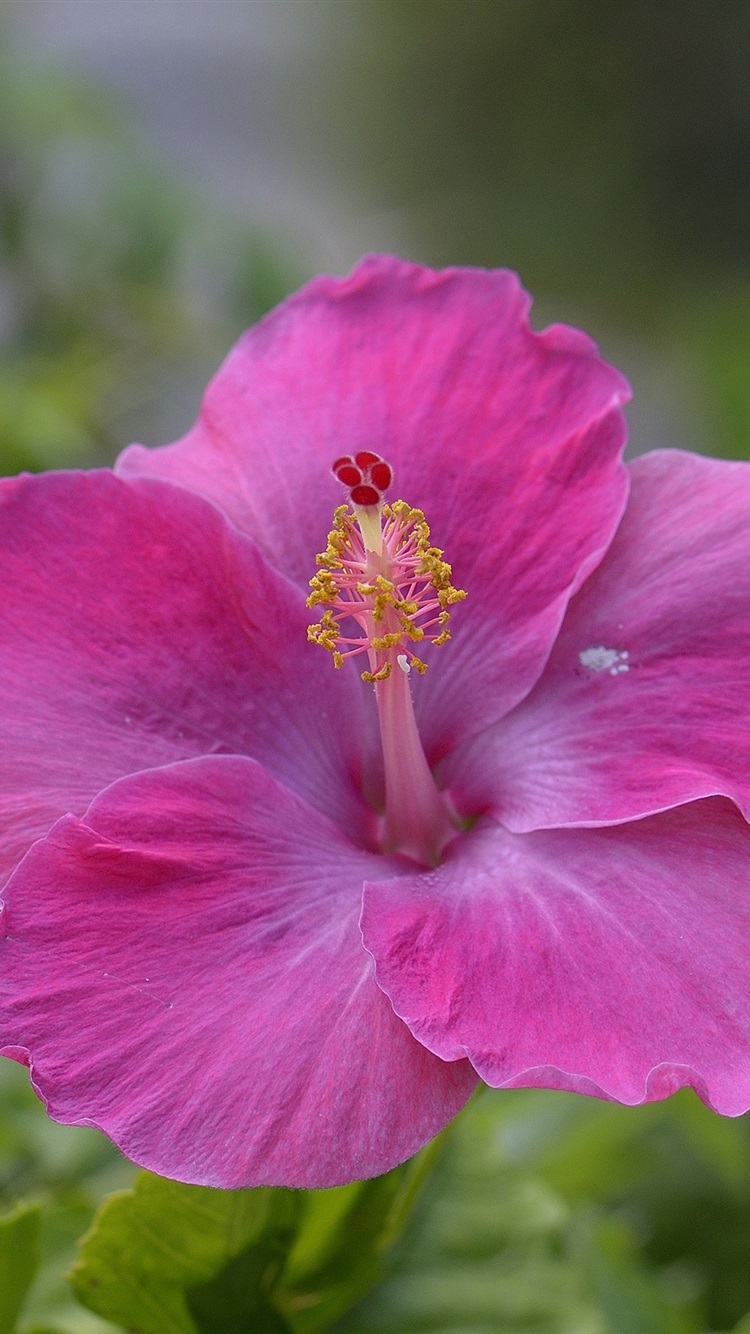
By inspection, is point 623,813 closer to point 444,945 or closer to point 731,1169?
point 444,945

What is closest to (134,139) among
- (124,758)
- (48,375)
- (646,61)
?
(48,375)

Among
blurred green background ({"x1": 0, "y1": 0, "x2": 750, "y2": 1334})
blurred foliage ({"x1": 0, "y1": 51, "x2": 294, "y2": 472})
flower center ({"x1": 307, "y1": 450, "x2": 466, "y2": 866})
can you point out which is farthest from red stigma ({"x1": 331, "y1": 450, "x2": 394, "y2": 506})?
blurred foliage ({"x1": 0, "y1": 51, "x2": 294, "y2": 472})

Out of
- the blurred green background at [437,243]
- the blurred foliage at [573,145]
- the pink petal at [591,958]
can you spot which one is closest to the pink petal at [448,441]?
the pink petal at [591,958]

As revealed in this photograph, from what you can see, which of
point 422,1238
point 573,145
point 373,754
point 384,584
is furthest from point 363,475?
point 573,145

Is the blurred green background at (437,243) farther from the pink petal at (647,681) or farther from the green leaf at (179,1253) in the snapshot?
the pink petal at (647,681)

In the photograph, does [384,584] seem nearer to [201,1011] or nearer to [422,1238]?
[201,1011]

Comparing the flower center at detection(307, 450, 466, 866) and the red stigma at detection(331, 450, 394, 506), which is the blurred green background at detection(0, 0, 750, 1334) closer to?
the flower center at detection(307, 450, 466, 866)
